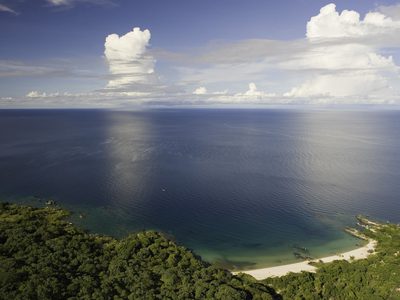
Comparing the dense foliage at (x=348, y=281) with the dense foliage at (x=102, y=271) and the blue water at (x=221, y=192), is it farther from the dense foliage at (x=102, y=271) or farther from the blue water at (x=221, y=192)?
the blue water at (x=221, y=192)

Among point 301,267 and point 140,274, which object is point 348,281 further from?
point 140,274

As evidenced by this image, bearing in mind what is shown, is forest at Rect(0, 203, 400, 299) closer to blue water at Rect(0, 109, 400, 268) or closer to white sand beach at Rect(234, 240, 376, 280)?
white sand beach at Rect(234, 240, 376, 280)

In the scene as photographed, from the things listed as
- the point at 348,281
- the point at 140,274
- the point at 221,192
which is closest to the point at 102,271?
the point at 140,274

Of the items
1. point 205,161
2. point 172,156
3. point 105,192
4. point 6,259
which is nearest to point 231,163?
point 205,161

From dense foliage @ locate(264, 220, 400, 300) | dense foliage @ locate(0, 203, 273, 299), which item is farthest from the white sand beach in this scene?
dense foliage @ locate(0, 203, 273, 299)

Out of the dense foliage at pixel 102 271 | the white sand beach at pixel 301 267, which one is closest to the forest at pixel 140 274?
the dense foliage at pixel 102 271

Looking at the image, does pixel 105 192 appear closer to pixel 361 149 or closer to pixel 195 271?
pixel 195 271

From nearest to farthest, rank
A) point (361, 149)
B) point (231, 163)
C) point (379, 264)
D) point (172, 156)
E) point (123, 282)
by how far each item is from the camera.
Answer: point (123, 282) < point (379, 264) < point (231, 163) < point (172, 156) < point (361, 149)
